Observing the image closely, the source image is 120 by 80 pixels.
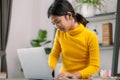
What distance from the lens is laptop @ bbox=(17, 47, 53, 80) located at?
145 centimetres

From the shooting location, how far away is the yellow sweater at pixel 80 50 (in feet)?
5.61

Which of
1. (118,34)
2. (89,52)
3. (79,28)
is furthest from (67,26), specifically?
(118,34)

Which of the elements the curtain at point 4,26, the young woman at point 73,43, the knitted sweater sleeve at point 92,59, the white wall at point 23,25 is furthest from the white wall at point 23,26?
the knitted sweater sleeve at point 92,59

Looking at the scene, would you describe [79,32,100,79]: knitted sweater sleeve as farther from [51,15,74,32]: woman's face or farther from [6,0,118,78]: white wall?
[6,0,118,78]: white wall

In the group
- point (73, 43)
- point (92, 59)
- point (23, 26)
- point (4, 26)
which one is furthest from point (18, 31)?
point (92, 59)

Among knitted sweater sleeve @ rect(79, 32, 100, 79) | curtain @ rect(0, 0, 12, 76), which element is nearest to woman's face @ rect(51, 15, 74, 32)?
knitted sweater sleeve @ rect(79, 32, 100, 79)

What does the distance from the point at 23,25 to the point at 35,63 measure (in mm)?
2990

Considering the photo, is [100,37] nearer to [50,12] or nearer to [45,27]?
[45,27]

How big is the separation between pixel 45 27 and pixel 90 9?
1326mm

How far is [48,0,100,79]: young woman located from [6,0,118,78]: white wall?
2459 millimetres

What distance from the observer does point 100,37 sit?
358cm

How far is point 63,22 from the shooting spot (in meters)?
1.74

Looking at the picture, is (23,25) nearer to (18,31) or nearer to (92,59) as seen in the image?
(18,31)

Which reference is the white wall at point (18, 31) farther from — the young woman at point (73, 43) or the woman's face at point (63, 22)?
the woman's face at point (63, 22)
